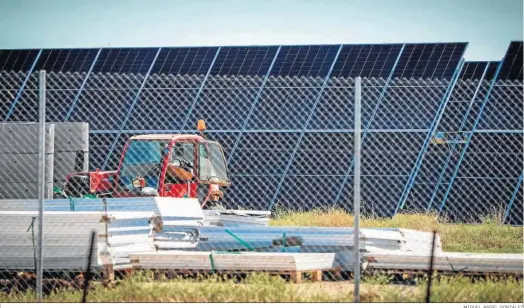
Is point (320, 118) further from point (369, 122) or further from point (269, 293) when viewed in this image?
point (269, 293)

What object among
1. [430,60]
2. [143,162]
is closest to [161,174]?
[143,162]

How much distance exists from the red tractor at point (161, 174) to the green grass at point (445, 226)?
2.65 metres

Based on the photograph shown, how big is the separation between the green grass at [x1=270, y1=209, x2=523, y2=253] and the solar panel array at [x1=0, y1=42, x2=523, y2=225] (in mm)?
716

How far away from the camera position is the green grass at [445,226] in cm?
1518

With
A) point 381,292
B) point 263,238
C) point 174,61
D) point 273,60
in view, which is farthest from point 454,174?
point 381,292

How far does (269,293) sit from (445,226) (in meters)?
8.45

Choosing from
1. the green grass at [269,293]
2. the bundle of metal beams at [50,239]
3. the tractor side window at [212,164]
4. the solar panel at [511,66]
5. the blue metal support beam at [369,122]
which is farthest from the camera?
the solar panel at [511,66]

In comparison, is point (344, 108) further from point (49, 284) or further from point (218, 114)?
point (49, 284)

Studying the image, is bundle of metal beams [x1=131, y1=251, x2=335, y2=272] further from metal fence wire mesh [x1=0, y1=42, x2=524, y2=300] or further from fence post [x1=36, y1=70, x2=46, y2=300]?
metal fence wire mesh [x1=0, y1=42, x2=524, y2=300]

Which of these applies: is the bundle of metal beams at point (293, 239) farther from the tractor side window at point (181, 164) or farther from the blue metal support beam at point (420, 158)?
the blue metal support beam at point (420, 158)

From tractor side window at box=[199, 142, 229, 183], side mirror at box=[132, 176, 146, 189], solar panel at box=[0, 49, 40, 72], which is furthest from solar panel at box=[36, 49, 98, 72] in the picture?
side mirror at box=[132, 176, 146, 189]

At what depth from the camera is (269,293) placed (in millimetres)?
9086

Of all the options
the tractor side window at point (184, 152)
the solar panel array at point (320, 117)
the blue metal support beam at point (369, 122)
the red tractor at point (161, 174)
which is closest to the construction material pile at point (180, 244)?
the red tractor at point (161, 174)

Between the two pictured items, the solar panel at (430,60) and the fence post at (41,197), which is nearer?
the fence post at (41,197)
